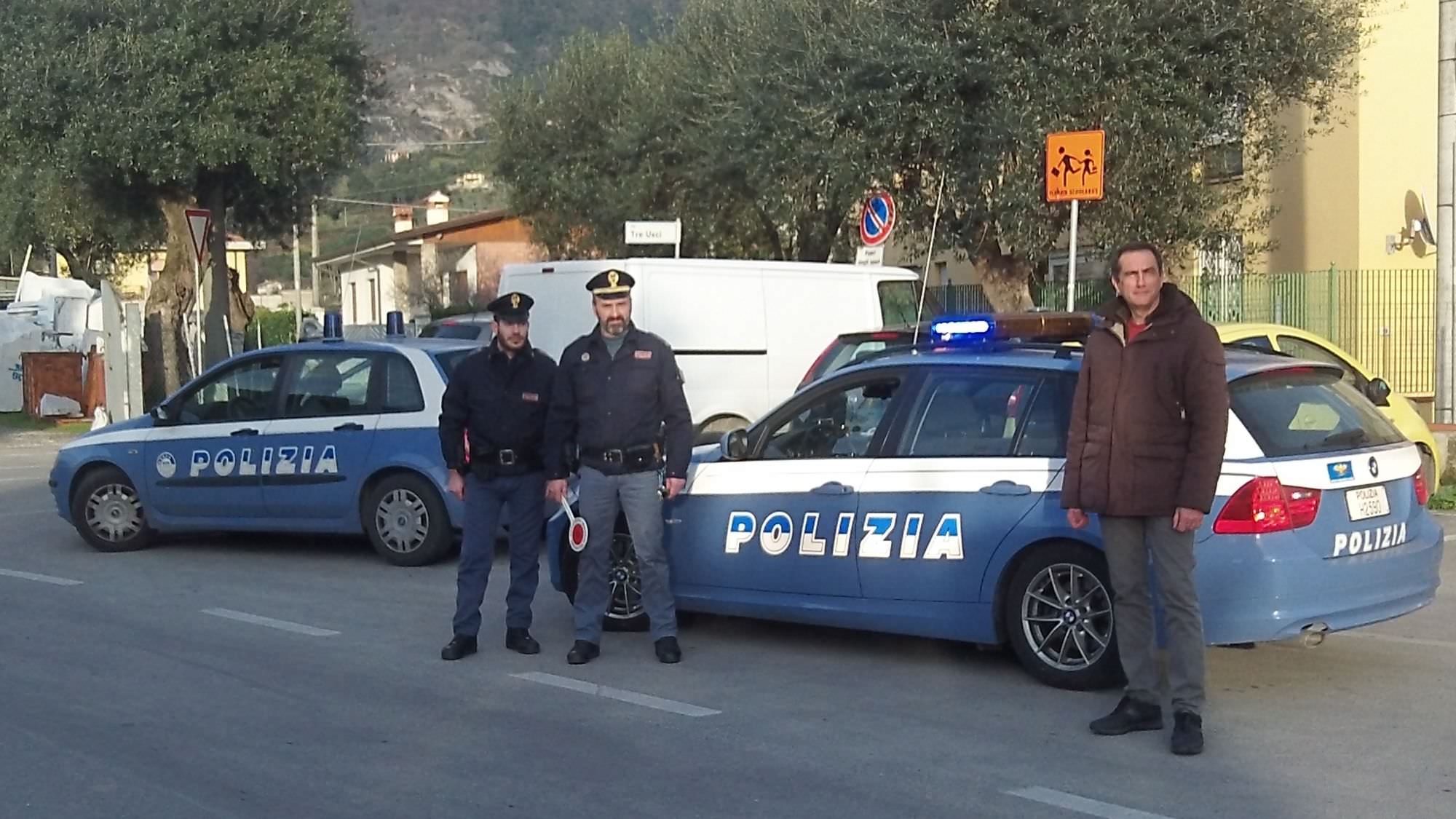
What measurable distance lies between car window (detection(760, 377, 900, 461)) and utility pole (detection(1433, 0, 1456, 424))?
9.85 metres

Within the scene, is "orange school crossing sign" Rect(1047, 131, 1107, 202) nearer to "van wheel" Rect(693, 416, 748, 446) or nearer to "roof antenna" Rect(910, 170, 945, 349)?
"roof antenna" Rect(910, 170, 945, 349)

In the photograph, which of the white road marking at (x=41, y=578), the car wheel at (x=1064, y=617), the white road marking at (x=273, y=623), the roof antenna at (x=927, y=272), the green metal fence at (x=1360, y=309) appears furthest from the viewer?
the green metal fence at (x=1360, y=309)

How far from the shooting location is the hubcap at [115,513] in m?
13.1

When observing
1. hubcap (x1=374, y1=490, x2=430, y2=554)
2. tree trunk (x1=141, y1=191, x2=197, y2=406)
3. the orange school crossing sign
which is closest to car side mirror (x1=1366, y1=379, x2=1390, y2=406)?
the orange school crossing sign

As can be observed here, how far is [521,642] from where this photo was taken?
8.91 metres

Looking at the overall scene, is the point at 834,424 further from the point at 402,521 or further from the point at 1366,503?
the point at 402,521

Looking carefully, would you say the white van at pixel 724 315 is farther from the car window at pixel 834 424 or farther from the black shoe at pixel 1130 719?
the black shoe at pixel 1130 719

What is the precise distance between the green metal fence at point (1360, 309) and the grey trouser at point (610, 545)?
13.0 m

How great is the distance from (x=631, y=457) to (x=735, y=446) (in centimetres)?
65

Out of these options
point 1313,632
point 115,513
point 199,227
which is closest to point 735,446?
point 1313,632

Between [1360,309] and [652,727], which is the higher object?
[1360,309]

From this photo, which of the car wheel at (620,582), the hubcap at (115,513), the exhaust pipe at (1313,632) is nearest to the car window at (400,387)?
the hubcap at (115,513)

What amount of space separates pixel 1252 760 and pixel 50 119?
1010 inches

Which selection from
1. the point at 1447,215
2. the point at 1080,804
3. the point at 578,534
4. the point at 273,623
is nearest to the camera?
the point at 1080,804
